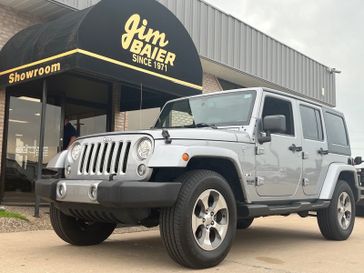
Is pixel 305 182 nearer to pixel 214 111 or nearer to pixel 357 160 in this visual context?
pixel 214 111

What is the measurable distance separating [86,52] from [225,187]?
161 inches

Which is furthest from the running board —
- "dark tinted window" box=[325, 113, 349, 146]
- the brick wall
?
the brick wall

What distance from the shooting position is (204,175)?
185 inches

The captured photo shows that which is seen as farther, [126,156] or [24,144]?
[24,144]

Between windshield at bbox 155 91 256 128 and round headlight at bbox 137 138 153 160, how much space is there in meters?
1.14

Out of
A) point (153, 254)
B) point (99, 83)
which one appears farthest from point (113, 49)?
point (153, 254)

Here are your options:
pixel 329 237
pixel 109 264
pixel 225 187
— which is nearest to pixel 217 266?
pixel 225 187

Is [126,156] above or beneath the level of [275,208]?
above

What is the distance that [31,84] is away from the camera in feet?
32.0

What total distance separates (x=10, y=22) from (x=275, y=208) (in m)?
6.86

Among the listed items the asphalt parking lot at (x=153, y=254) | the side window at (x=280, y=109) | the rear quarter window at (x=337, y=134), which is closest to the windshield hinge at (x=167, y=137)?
the asphalt parking lot at (x=153, y=254)

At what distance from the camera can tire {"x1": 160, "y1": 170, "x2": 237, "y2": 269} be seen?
4355 mm

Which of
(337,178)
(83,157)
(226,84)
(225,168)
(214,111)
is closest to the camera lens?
(83,157)

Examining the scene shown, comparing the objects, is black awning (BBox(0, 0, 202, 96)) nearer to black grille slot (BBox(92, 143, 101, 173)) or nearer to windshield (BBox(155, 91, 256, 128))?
windshield (BBox(155, 91, 256, 128))
